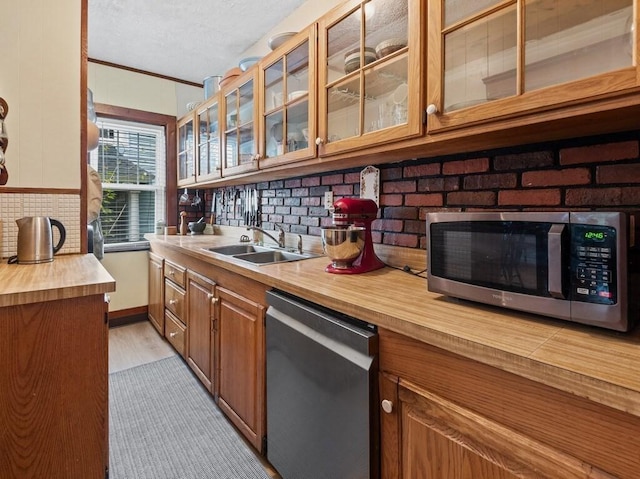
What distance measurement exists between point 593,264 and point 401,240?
3.05 ft

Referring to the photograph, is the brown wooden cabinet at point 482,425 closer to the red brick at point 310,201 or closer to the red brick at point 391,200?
the red brick at point 391,200

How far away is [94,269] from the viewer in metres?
1.36

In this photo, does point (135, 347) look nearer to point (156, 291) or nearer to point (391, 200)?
point (156, 291)

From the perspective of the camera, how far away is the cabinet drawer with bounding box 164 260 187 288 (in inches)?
92.4

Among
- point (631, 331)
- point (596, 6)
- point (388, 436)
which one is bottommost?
point (388, 436)

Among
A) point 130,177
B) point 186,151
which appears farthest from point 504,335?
point 130,177

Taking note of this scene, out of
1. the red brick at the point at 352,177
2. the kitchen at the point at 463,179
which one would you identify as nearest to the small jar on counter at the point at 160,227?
the kitchen at the point at 463,179

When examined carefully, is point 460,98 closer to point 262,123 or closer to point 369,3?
point 369,3

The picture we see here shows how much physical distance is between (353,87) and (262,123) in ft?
2.42

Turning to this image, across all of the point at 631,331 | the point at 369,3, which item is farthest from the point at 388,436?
the point at 369,3

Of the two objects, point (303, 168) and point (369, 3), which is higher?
point (369, 3)

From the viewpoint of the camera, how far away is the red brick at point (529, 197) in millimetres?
1146

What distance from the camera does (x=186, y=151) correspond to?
3.35 meters

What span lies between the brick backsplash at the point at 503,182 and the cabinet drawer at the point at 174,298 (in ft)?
3.58
